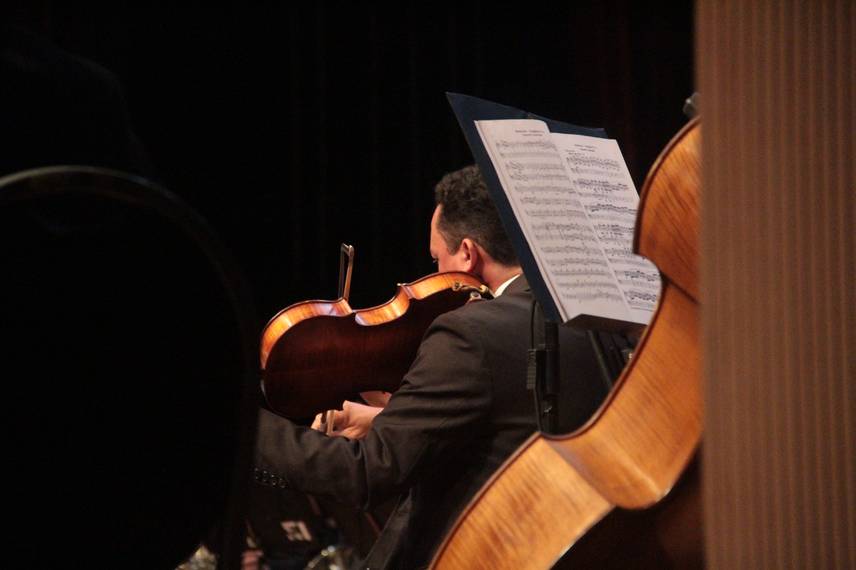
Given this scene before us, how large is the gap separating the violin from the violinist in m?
0.21

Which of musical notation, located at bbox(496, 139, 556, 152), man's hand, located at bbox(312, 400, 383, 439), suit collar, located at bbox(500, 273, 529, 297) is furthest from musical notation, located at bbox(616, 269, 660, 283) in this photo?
man's hand, located at bbox(312, 400, 383, 439)

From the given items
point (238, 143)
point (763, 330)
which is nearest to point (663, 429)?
point (763, 330)

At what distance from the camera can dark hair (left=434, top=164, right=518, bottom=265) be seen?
234 centimetres

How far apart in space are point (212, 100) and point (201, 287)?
348 cm

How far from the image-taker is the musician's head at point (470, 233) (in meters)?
2.34

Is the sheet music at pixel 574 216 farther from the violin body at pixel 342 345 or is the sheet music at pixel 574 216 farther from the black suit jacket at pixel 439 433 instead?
the violin body at pixel 342 345

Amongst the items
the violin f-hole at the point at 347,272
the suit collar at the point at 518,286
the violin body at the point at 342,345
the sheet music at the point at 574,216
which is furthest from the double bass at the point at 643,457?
the violin f-hole at the point at 347,272

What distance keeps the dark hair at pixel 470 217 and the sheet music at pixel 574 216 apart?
2.59 feet

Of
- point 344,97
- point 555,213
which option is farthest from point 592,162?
point 344,97

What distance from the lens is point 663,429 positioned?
3.29 feet

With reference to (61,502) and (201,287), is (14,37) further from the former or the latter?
(61,502)

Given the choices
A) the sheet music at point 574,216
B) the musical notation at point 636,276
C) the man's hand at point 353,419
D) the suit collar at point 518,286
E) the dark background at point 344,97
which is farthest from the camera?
the dark background at point 344,97

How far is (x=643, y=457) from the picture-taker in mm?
1011

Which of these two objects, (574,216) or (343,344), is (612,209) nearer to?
(574,216)
